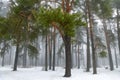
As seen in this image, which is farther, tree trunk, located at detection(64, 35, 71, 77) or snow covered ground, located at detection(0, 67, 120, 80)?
tree trunk, located at detection(64, 35, 71, 77)

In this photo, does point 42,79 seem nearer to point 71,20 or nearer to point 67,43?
point 67,43

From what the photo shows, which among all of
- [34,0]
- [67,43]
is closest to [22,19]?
[34,0]

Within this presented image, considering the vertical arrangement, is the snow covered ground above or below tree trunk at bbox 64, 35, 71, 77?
below

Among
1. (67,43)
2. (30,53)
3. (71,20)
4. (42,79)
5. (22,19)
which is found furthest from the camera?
(30,53)

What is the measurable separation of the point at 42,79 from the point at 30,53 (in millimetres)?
6066

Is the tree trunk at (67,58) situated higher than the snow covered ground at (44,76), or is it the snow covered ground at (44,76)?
the tree trunk at (67,58)

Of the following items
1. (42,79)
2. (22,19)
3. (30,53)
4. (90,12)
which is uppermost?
(90,12)

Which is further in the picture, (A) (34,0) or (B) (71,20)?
(A) (34,0)

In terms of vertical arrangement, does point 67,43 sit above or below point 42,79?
above

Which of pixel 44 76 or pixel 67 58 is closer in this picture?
pixel 67 58

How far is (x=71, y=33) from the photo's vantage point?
42.7ft

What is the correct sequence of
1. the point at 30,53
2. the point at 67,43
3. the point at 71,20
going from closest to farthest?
the point at 71,20
the point at 67,43
the point at 30,53

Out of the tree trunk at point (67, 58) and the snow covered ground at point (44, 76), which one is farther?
the tree trunk at point (67, 58)

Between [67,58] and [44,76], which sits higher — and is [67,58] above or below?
above
